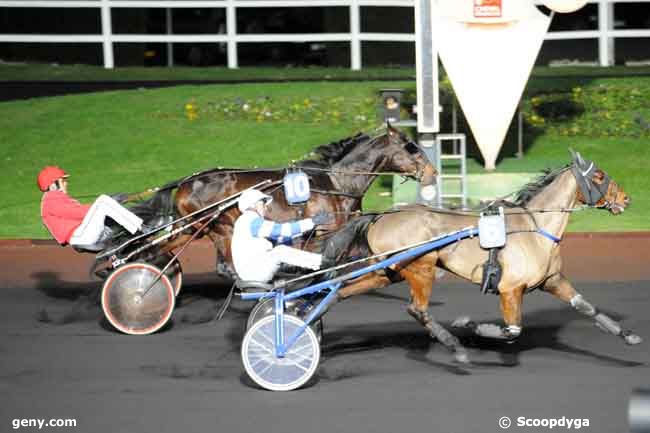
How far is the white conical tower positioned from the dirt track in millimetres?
Result: 3884

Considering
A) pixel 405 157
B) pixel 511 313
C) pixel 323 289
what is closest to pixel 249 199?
pixel 323 289

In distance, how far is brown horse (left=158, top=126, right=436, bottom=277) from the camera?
1063 cm

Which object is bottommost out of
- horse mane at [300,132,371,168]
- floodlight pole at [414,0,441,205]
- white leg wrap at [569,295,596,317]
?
white leg wrap at [569,295,596,317]

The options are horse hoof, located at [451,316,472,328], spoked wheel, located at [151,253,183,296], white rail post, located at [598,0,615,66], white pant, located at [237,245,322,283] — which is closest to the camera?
white pant, located at [237,245,322,283]

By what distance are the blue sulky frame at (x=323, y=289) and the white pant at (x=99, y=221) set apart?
214 cm

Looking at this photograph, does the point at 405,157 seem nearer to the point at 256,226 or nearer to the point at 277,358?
the point at 256,226

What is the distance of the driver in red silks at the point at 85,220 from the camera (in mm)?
10281

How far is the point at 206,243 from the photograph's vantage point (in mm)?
13156

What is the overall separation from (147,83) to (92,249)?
11.4 meters

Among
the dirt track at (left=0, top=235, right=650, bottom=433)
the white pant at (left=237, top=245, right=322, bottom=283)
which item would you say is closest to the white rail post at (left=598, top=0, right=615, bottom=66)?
the dirt track at (left=0, top=235, right=650, bottom=433)

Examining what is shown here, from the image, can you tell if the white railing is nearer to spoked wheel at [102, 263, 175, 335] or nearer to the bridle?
spoked wheel at [102, 263, 175, 335]

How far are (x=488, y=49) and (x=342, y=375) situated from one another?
7.35 m

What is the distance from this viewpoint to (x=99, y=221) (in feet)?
33.8

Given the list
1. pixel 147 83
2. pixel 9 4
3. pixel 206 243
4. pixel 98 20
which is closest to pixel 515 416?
pixel 206 243
